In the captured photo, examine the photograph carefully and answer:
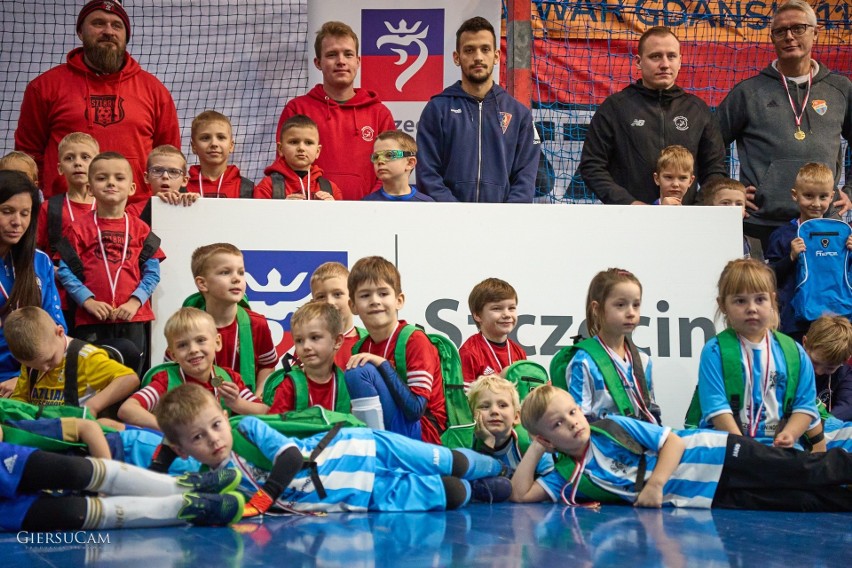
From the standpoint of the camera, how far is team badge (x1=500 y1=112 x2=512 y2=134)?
22.7 ft

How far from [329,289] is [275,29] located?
4.59m

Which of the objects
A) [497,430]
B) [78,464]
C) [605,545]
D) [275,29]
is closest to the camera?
[605,545]

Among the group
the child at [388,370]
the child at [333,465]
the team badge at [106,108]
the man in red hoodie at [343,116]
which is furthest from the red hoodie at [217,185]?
the child at [333,465]

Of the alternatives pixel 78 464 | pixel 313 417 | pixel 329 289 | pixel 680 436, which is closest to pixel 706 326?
pixel 680 436

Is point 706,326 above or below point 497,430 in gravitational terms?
above

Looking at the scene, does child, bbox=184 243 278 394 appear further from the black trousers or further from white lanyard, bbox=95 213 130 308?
the black trousers

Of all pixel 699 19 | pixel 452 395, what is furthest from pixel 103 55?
pixel 699 19

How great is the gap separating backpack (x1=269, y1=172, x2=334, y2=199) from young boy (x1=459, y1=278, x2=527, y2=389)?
1461mm

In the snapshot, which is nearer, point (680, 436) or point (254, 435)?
point (254, 435)

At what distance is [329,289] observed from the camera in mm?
5312

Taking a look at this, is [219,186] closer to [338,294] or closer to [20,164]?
[20,164]

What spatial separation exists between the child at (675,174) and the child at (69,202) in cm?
343

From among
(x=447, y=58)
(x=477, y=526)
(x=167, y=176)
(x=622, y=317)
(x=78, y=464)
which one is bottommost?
(x=477, y=526)

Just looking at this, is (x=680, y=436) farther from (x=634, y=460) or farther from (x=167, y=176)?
(x=167, y=176)
